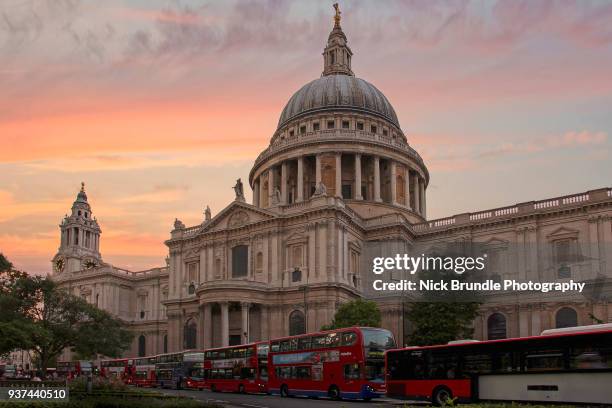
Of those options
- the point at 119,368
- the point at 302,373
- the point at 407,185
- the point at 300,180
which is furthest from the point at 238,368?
the point at 407,185

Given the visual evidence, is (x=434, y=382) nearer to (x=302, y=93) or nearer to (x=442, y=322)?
(x=442, y=322)

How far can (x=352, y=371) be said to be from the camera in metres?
41.0

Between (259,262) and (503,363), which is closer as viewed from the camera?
(503,363)

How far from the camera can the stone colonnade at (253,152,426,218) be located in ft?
289

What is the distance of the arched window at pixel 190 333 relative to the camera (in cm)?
7619

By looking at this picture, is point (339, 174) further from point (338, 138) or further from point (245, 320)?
point (245, 320)

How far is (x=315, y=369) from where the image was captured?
43.8 meters

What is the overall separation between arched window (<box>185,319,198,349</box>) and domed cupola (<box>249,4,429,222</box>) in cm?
1798

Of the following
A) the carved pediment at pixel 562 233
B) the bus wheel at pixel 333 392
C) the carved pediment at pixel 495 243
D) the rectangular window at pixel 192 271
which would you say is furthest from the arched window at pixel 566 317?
the rectangular window at pixel 192 271

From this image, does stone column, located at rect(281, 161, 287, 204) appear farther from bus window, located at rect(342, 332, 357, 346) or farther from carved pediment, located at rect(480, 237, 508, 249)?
bus window, located at rect(342, 332, 357, 346)

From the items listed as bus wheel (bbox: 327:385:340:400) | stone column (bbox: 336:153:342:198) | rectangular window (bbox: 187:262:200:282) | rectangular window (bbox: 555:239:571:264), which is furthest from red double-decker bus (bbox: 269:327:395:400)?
stone column (bbox: 336:153:342:198)

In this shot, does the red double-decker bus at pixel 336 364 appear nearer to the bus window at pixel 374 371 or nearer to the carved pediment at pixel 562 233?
the bus window at pixel 374 371

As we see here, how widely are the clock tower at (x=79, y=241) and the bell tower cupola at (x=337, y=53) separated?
46997mm

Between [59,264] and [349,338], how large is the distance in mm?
81517
